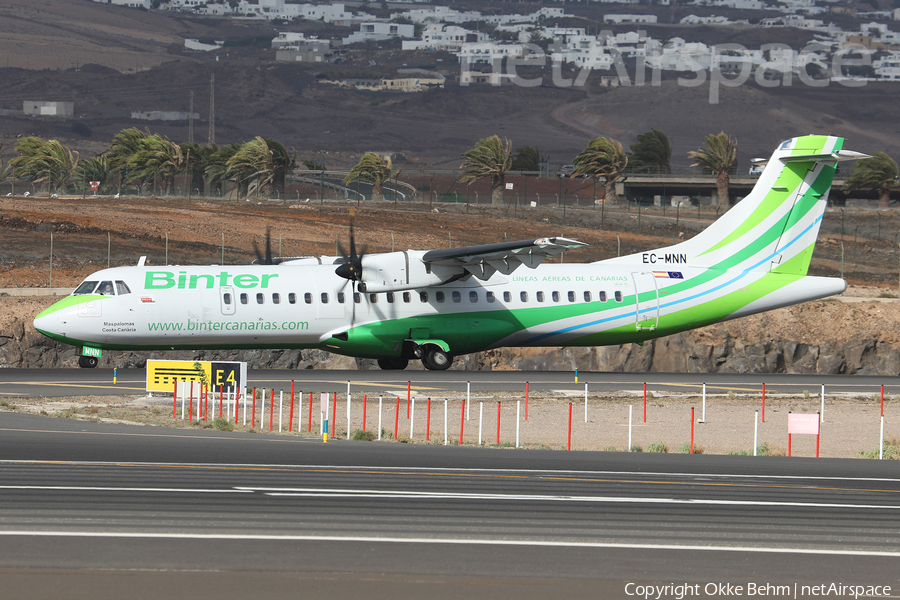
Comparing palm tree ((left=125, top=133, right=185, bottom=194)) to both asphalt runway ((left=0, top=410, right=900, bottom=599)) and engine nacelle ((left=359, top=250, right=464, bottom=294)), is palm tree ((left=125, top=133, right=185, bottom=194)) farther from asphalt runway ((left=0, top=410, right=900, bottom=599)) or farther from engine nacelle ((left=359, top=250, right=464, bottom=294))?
asphalt runway ((left=0, top=410, right=900, bottom=599))

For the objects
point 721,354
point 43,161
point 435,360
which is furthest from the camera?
point 43,161

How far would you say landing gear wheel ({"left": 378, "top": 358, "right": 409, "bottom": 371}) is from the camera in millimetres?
36719

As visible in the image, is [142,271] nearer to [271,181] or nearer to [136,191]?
[271,181]

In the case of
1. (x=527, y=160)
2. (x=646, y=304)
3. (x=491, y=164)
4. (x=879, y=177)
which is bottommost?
(x=646, y=304)

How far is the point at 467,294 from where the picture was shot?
35.2 metres

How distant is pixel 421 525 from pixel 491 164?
79700mm

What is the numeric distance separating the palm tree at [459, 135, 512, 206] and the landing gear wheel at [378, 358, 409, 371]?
5463cm

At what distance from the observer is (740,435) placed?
26781 mm

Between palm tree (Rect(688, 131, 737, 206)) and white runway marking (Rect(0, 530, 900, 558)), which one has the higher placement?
palm tree (Rect(688, 131, 737, 206))

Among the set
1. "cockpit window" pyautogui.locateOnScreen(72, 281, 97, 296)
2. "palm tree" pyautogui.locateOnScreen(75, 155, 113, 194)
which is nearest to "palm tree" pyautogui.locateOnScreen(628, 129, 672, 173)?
"palm tree" pyautogui.locateOnScreen(75, 155, 113, 194)

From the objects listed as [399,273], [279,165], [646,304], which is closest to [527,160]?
[279,165]

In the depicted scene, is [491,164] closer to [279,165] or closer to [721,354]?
[279,165]

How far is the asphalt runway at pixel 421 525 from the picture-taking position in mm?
10195

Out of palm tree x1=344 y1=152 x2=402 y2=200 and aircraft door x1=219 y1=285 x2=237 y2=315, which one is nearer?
aircraft door x1=219 y1=285 x2=237 y2=315
